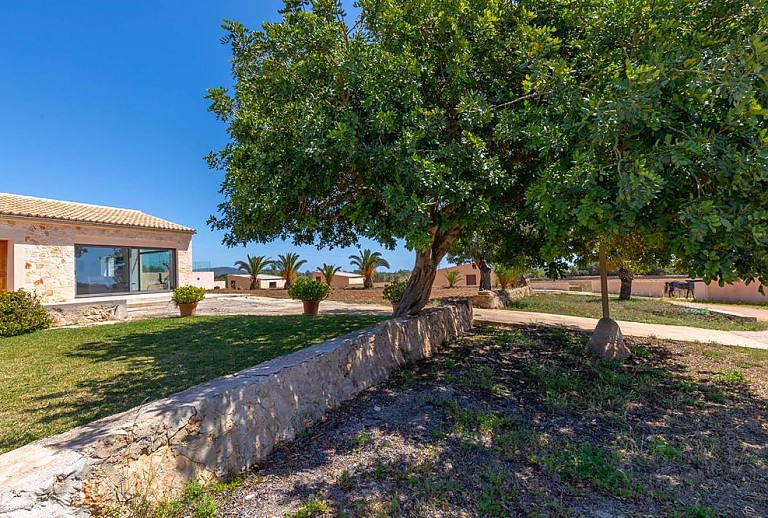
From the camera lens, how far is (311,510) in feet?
8.45

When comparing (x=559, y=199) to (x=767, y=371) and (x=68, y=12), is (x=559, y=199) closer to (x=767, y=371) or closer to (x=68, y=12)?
(x=767, y=371)

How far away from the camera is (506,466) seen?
318 centimetres

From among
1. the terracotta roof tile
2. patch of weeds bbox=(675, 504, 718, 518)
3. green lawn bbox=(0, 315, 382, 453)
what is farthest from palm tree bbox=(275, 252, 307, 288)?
patch of weeds bbox=(675, 504, 718, 518)

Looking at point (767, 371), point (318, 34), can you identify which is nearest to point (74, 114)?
point (318, 34)

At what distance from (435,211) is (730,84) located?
313 centimetres

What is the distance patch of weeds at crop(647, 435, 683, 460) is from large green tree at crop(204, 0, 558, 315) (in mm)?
2892

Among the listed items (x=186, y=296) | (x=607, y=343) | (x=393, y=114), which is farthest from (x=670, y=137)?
(x=186, y=296)

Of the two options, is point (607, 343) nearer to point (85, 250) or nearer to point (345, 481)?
point (345, 481)

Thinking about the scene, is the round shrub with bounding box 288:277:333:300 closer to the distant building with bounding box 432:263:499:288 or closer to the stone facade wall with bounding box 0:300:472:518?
the stone facade wall with bounding box 0:300:472:518

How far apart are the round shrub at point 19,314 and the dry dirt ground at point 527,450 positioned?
9617mm

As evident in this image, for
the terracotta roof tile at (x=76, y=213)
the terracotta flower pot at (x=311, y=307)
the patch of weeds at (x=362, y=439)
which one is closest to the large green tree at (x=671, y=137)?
the patch of weeds at (x=362, y=439)

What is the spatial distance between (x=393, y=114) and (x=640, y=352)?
6572 millimetres

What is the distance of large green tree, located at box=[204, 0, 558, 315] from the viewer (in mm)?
4215

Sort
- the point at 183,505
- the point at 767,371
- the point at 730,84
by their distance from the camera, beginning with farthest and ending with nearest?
1. the point at 767,371
2. the point at 730,84
3. the point at 183,505
